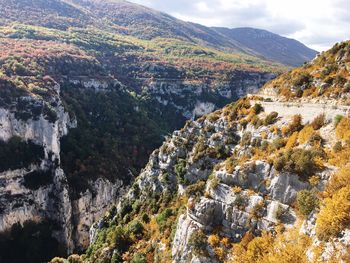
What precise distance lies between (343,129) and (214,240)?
1269 cm

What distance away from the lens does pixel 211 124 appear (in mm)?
43156

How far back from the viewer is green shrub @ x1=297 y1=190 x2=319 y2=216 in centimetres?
2310

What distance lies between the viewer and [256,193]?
28156 millimetres

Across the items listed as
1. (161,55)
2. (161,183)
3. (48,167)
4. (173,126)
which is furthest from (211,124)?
(161,55)

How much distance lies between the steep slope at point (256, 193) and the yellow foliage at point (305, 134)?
0.09m

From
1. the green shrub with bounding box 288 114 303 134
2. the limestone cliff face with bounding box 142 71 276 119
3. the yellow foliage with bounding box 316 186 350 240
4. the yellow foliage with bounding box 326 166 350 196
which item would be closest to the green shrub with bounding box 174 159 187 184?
the green shrub with bounding box 288 114 303 134

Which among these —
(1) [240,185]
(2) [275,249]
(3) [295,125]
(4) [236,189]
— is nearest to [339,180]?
(2) [275,249]

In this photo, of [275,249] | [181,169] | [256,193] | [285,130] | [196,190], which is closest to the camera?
[275,249]

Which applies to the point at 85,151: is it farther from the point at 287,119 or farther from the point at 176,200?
the point at 287,119

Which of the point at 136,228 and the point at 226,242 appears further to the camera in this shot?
the point at 136,228

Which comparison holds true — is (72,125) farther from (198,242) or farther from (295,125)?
(198,242)

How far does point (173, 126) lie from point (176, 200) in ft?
330

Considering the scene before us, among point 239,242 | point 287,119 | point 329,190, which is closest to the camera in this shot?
point 329,190

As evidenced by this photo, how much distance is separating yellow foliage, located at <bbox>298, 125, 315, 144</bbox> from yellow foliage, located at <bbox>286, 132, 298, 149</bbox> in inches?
14.6
